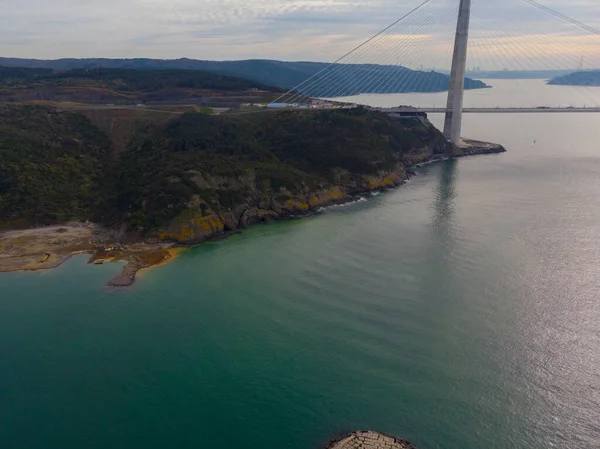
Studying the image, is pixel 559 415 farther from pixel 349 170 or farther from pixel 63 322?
pixel 349 170

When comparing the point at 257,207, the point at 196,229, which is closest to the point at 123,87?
the point at 257,207

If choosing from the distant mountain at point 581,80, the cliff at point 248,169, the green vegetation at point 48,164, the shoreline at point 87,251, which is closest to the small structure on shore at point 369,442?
the shoreline at point 87,251

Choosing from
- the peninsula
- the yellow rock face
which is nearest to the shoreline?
the peninsula

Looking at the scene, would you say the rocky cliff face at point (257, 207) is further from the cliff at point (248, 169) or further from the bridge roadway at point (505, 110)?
the bridge roadway at point (505, 110)

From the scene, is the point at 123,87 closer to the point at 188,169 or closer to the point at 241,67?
the point at 188,169

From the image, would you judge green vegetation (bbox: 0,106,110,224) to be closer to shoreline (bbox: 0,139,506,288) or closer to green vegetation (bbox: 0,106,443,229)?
green vegetation (bbox: 0,106,443,229)
